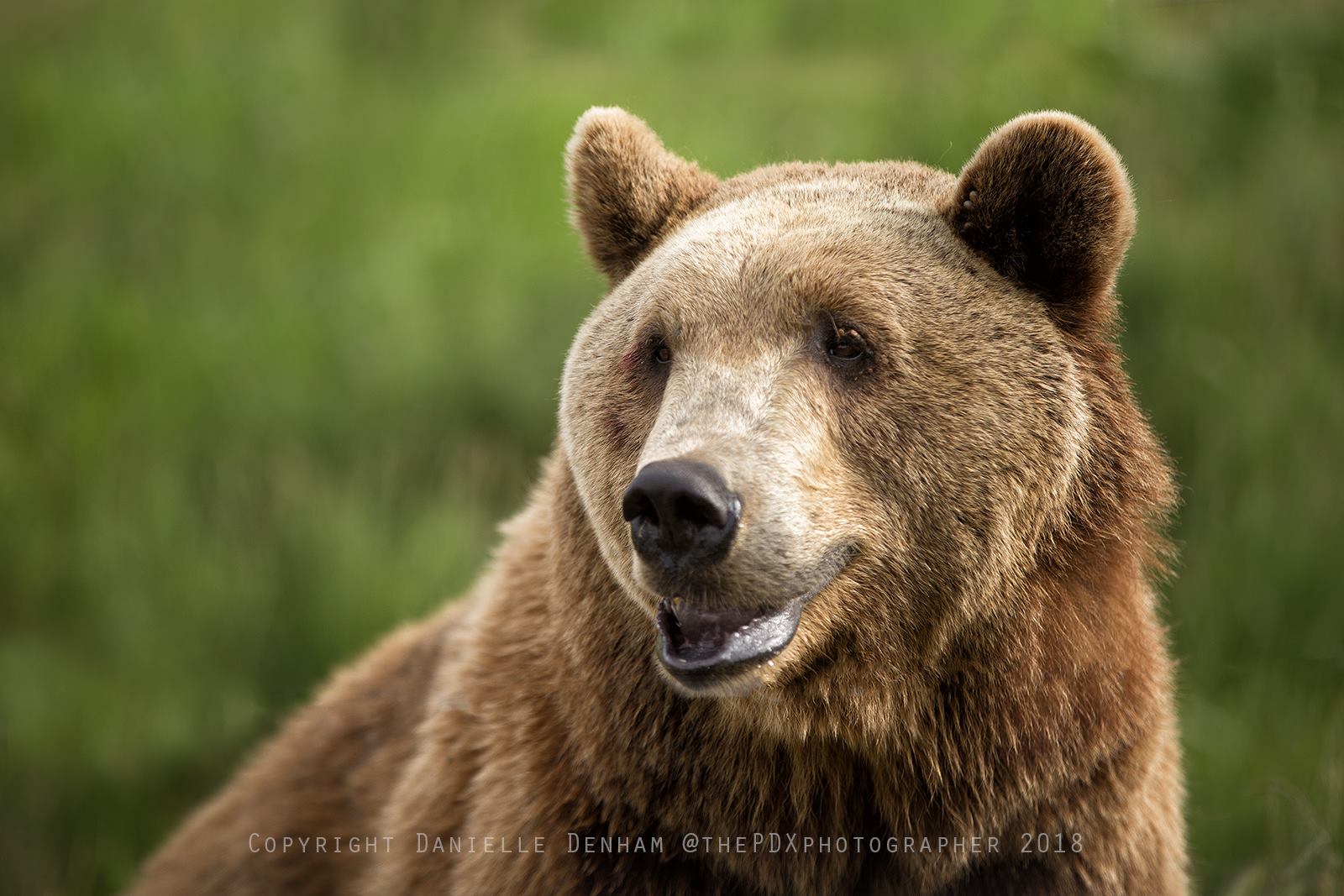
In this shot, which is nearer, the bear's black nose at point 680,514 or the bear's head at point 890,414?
the bear's black nose at point 680,514

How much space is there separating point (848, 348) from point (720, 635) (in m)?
0.68

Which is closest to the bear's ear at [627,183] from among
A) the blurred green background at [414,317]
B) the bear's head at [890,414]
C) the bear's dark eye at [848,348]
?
the bear's head at [890,414]

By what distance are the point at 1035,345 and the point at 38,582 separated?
636cm

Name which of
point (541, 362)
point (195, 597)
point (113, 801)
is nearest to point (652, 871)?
point (113, 801)

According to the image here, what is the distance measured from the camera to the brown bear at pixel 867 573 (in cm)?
288

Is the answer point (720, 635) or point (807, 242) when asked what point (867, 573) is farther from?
point (807, 242)

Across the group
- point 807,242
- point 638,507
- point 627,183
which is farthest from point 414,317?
point 638,507

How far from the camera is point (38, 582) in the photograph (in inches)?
Answer: 300

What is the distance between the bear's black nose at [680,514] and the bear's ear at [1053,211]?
961 mm

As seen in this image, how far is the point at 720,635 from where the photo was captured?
2.81 metres

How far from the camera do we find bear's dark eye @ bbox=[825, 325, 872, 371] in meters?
2.96

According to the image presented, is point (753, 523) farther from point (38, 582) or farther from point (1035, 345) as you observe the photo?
point (38, 582)

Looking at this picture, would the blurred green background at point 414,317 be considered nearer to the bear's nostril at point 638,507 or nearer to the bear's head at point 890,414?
the bear's head at point 890,414

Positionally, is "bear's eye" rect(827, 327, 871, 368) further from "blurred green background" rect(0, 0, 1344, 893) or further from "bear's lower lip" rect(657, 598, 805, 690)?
"blurred green background" rect(0, 0, 1344, 893)
